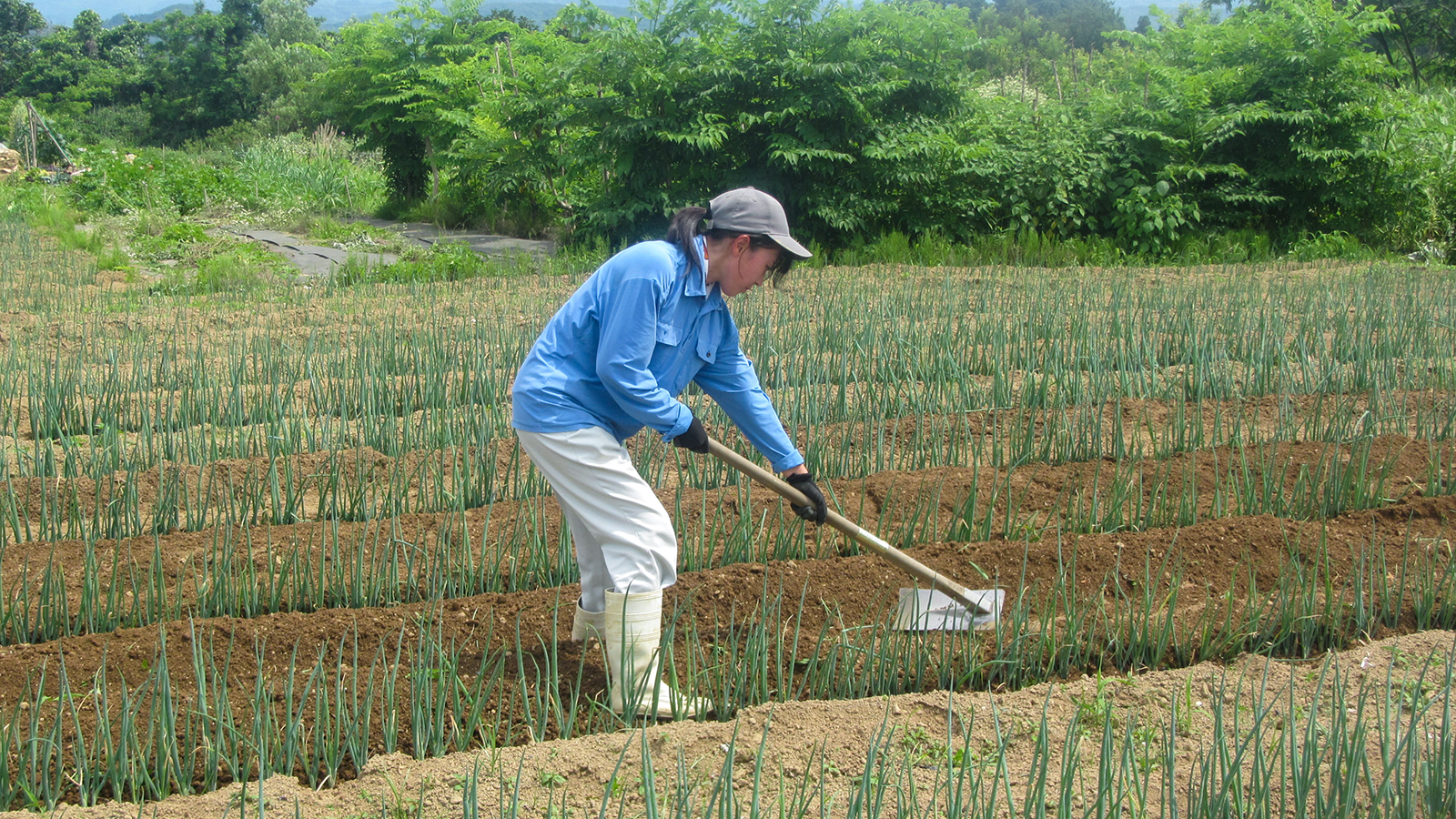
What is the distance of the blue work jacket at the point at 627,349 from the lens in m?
2.37

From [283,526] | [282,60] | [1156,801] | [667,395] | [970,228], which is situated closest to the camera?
[1156,801]

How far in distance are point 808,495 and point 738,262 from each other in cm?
64

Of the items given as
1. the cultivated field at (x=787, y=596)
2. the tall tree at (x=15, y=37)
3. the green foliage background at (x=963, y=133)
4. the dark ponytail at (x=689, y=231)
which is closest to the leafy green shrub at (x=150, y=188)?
the green foliage background at (x=963, y=133)

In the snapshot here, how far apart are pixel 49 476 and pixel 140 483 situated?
0.92ft

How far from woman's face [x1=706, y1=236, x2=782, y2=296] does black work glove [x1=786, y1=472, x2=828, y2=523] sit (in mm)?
541

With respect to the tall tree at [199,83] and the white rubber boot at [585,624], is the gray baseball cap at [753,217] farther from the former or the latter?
the tall tree at [199,83]

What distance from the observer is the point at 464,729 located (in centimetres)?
247

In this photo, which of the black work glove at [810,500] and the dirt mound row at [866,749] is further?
the black work glove at [810,500]

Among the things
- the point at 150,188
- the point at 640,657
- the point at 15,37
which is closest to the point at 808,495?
the point at 640,657

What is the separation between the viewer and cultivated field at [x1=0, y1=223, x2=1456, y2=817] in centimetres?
215

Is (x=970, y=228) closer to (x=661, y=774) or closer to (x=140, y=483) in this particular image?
(x=140, y=483)

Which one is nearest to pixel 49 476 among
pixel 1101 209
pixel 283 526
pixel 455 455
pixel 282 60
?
pixel 283 526

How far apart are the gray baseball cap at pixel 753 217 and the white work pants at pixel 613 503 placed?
0.53 metres

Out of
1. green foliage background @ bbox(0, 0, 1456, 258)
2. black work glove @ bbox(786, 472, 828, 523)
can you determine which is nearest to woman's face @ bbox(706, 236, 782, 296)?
black work glove @ bbox(786, 472, 828, 523)
